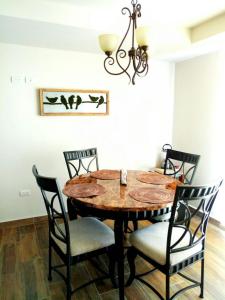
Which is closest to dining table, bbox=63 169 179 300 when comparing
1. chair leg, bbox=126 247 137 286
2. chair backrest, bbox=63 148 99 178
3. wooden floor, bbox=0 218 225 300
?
chair leg, bbox=126 247 137 286

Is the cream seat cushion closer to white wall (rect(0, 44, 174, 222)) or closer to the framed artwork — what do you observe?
white wall (rect(0, 44, 174, 222))

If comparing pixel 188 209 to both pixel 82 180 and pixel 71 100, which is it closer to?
pixel 82 180

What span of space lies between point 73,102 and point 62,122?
0.30 metres

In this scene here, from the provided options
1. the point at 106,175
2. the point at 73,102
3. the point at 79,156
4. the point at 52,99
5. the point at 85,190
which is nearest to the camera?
the point at 85,190

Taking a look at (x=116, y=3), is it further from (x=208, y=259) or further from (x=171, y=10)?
(x=208, y=259)

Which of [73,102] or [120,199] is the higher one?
[73,102]

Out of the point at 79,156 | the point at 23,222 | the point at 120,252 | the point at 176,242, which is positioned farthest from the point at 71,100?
the point at 176,242

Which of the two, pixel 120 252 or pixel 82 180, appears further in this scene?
pixel 82 180

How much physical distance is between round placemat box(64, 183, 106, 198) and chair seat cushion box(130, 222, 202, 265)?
464 millimetres

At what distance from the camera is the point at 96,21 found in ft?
7.80

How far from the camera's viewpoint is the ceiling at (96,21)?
7.09 feet

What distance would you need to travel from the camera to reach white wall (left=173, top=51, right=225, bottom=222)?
3.02 m

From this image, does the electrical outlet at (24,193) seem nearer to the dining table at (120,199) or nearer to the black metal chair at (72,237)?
the dining table at (120,199)

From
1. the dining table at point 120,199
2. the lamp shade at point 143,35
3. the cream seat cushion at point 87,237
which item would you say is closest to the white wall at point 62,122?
the dining table at point 120,199
